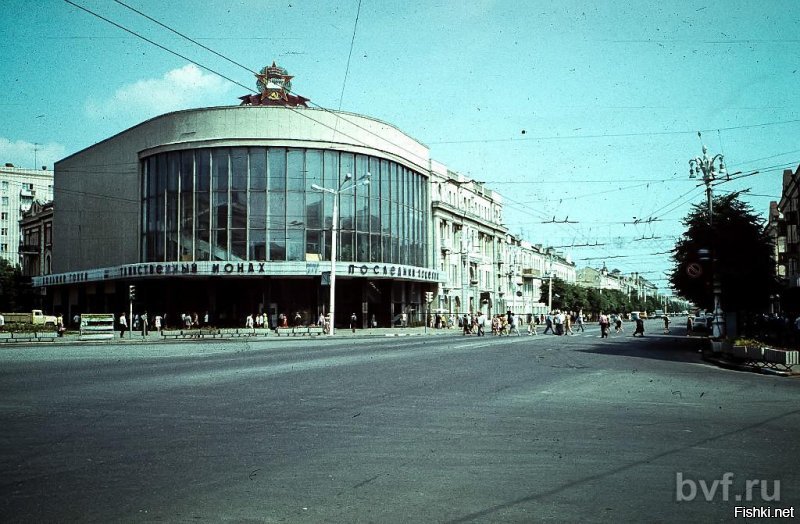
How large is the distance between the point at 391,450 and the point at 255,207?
4797 cm

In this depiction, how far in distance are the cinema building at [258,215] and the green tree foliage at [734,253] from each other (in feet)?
85.6

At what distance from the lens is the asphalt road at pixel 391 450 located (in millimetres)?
5207

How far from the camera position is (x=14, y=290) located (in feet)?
285

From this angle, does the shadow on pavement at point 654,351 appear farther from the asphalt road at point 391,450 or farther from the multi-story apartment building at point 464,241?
the multi-story apartment building at point 464,241

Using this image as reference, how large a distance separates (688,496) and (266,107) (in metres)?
52.8

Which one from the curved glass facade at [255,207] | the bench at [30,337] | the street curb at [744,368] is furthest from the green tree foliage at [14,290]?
the street curb at [744,368]

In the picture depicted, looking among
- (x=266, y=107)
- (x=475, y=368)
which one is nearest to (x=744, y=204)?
(x=475, y=368)

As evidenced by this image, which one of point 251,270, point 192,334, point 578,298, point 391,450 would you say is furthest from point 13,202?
point 391,450

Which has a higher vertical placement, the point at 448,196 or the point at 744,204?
the point at 448,196

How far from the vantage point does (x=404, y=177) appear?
6219cm

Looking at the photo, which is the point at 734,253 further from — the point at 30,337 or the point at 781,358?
the point at 30,337

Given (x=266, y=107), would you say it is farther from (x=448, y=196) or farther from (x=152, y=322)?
(x=448, y=196)

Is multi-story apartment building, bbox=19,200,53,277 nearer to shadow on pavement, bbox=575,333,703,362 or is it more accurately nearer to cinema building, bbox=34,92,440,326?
cinema building, bbox=34,92,440,326

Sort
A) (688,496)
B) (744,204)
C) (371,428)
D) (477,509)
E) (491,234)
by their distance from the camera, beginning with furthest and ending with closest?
(491,234) < (744,204) < (371,428) < (688,496) < (477,509)
